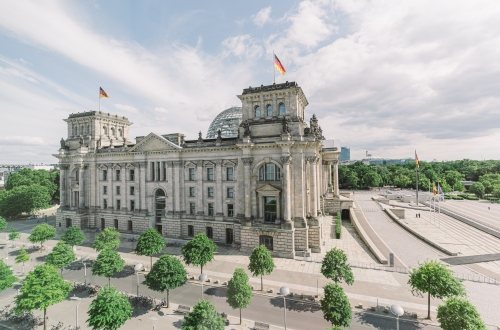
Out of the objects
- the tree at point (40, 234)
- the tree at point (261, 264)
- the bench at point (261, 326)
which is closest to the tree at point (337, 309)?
the bench at point (261, 326)

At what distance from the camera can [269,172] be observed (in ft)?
163

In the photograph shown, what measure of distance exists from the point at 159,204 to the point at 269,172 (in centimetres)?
2906

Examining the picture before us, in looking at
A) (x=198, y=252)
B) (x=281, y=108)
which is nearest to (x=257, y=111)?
(x=281, y=108)

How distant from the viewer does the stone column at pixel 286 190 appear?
46.8 m

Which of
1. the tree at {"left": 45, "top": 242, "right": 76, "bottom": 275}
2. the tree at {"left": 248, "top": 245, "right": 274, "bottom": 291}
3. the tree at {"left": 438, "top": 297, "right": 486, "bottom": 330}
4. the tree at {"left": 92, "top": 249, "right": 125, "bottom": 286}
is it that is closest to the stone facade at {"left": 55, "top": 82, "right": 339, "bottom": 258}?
the tree at {"left": 248, "top": 245, "right": 274, "bottom": 291}

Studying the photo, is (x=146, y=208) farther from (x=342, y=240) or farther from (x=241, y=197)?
(x=342, y=240)

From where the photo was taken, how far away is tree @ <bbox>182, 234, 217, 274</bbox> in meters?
Answer: 36.3

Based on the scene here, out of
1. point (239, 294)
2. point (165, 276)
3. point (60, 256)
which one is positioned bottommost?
point (239, 294)

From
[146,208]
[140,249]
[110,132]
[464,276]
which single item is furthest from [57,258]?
[464,276]

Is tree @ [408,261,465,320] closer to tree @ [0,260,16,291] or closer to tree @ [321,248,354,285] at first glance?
tree @ [321,248,354,285]

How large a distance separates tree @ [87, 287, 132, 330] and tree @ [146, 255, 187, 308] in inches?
223

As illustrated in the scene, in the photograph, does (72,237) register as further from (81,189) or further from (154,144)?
(81,189)

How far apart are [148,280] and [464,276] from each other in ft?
141

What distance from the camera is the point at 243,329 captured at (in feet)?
85.1
